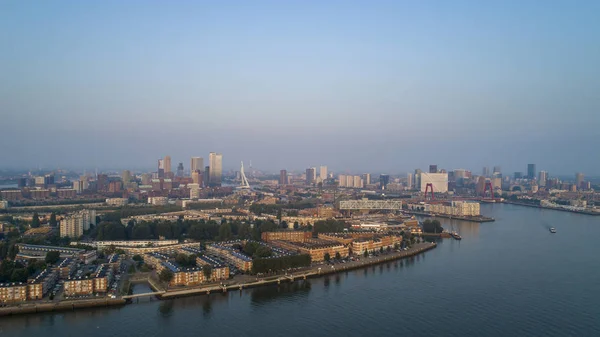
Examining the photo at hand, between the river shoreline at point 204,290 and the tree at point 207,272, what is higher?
the tree at point 207,272

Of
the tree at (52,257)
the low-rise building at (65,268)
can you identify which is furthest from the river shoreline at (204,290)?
the tree at (52,257)

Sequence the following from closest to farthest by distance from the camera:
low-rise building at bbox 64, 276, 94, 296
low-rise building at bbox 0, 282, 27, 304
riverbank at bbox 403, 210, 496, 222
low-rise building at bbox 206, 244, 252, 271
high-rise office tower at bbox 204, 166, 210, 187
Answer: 1. low-rise building at bbox 0, 282, 27, 304
2. low-rise building at bbox 64, 276, 94, 296
3. low-rise building at bbox 206, 244, 252, 271
4. riverbank at bbox 403, 210, 496, 222
5. high-rise office tower at bbox 204, 166, 210, 187

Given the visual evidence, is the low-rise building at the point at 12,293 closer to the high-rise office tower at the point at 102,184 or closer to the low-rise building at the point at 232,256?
the low-rise building at the point at 232,256

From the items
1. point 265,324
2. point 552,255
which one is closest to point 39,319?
point 265,324

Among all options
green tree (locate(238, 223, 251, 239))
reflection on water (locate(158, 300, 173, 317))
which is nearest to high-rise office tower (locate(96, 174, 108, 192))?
green tree (locate(238, 223, 251, 239))

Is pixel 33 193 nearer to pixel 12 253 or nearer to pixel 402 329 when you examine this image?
pixel 12 253

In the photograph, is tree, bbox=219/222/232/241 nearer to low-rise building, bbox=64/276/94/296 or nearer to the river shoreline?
the river shoreline

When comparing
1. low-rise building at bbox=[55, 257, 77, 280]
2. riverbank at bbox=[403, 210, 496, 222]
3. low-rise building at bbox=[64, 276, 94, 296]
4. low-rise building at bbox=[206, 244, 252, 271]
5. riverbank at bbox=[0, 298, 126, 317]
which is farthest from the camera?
riverbank at bbox=[403, 210, 496, 222]

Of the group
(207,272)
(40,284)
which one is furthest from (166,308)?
(40,284)
